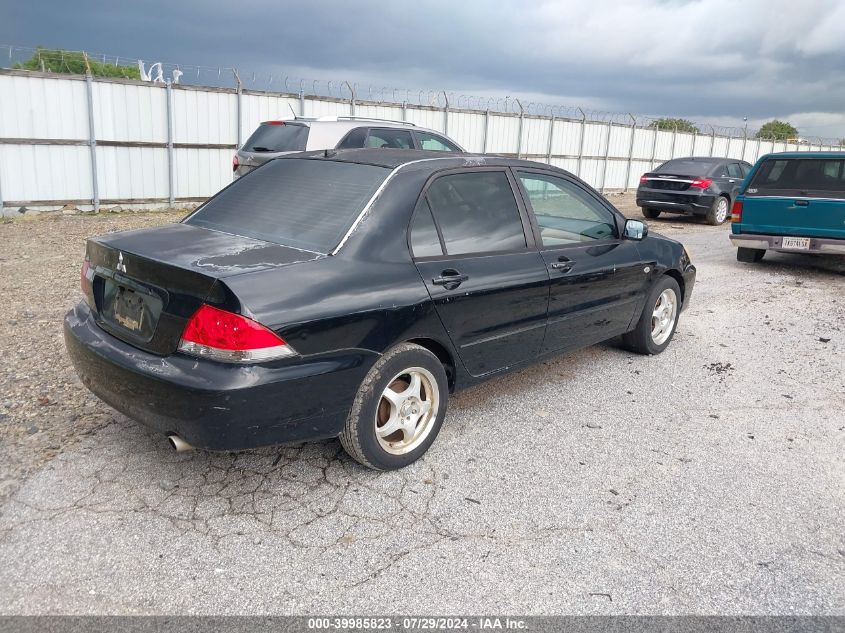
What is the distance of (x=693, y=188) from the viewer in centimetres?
1534

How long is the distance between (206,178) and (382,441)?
13.3 metres

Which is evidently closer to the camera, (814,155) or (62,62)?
(814,155)

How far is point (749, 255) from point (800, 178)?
162 centimetres

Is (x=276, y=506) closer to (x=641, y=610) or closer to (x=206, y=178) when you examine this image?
(x=641, y=610)

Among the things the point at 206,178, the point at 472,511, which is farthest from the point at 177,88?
the point at 472,511

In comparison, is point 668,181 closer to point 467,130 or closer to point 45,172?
point 467,130

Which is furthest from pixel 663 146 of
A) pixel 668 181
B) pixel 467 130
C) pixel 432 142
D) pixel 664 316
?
pixel 664 316

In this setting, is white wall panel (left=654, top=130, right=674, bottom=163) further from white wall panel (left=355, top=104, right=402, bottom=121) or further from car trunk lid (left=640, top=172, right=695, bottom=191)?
white wall panel (left=355, top=104, right=402, bottom=121)

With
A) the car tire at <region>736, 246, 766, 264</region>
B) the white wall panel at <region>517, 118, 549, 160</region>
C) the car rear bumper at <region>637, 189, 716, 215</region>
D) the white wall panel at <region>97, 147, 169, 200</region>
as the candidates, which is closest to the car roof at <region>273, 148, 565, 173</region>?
the car tire at <region>736, 246, 766, 264</region>

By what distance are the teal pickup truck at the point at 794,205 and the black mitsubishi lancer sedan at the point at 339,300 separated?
573 cm

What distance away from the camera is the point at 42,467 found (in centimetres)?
351

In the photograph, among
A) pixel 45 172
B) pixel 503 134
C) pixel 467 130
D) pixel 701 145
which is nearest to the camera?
pixel 45 172

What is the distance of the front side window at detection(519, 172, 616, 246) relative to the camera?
14.9 ft

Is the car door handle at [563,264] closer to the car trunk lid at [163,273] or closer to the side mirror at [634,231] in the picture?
the side mirror at [634,231]
